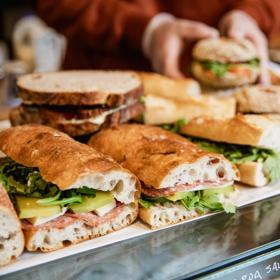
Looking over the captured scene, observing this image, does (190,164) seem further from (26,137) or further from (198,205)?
(26,137)

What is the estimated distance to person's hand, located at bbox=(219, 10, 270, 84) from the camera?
3.04 m

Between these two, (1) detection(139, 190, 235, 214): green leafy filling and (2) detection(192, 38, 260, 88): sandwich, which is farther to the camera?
(2) detection(192, 38, 260, 88): sandwich

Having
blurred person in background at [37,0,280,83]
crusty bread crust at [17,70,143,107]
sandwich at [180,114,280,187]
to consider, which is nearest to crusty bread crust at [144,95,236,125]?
crusty bread crust at [17,70,143,107]

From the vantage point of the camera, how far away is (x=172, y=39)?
294 cm

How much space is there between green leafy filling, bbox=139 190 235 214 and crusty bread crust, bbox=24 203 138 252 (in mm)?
55

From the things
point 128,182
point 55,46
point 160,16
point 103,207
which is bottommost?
point 55,46

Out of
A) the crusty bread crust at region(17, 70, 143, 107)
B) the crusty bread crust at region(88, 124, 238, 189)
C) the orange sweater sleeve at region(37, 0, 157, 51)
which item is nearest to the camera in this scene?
the crusty bread crust at region(88, 124, 238, 189)

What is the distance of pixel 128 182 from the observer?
1.68 metres

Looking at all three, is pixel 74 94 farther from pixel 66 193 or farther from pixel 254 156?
pixel 254 156

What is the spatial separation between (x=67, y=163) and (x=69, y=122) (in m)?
0.62

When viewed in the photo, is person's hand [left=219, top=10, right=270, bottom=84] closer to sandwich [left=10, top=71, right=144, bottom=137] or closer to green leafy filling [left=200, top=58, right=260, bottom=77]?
green leafy filling [left=200, top=58, right=260, bottom=77]

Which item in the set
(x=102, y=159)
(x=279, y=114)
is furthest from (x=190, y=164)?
(x=279, y=114)

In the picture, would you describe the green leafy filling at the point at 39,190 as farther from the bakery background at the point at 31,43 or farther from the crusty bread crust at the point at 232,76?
the bakery background at the point at 31,43

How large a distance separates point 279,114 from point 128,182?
3.29 ft
